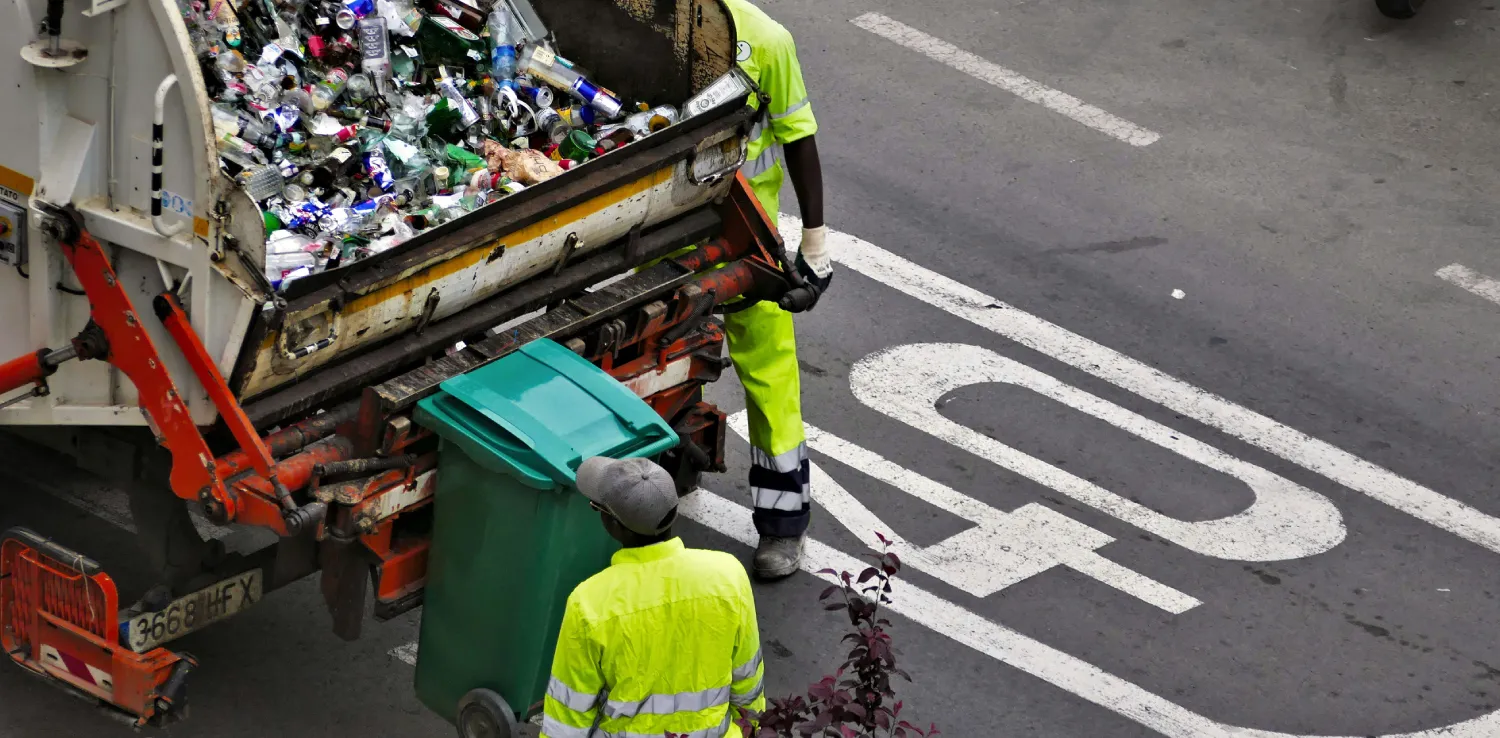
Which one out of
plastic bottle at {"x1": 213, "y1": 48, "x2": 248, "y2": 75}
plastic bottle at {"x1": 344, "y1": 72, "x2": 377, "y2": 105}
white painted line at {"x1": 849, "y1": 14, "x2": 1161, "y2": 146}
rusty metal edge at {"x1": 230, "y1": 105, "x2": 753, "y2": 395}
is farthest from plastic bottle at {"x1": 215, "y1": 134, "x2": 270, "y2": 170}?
white painted line at {"x1": 849, "y1": 14, "x2": 1161, "y2": 146}

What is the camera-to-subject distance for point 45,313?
5289 millimetres

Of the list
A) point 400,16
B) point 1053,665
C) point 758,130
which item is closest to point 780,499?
point 1053,665

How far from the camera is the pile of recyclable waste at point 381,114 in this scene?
19.0ft

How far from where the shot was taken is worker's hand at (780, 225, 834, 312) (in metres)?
6.30

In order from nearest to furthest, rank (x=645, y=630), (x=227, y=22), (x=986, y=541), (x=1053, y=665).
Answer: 1. (x=645, y=630)
2. (x=227, y=22)
3. (x=1053, y=665)
4. (x=986, y=541)

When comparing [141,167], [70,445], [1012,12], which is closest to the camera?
[141,167]

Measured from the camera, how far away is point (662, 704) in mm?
4395

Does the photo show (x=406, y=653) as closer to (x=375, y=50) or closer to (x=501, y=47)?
(x=375, y=50)

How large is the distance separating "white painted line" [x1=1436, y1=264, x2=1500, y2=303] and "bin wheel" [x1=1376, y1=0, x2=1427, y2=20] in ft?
7.81

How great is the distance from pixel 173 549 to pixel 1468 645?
4344 mm

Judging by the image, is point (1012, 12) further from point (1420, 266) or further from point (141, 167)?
point (141, 167)

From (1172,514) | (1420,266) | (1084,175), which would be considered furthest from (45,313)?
(1420,266)

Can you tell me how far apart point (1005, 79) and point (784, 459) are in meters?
4.37

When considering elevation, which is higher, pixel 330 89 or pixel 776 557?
pixel 330 89
